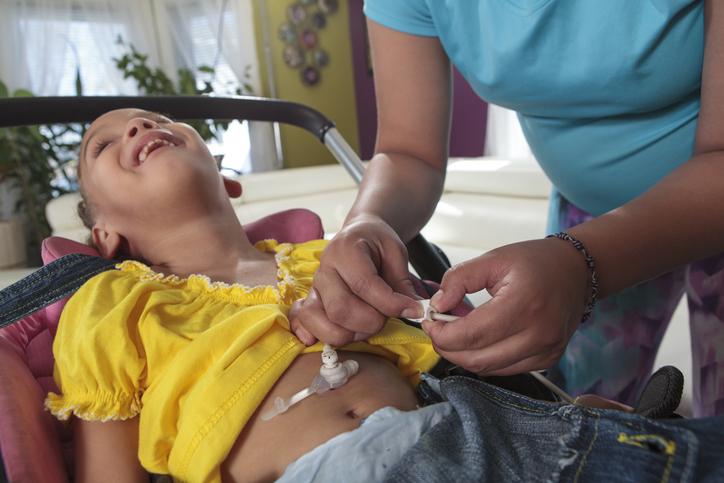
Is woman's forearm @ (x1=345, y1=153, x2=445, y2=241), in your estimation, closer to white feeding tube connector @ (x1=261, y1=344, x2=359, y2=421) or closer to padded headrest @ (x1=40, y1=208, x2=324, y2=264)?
white feeding tube connector @ (x1=261, y1=344, x2=359, y2=421)

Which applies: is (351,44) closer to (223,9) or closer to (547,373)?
(223,9)

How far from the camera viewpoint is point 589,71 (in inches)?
29.9

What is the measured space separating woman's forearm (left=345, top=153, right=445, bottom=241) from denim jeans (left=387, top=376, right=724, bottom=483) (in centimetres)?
22

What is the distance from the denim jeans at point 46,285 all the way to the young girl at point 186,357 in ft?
0.08

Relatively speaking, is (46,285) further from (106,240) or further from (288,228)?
(288,228)

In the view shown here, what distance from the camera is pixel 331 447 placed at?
0.69 meters

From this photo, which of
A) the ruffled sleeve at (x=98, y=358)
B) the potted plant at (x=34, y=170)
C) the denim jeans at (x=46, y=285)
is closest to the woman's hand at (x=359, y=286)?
the ruffled sleeve at (x=98, y=358)

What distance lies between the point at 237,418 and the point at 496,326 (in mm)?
382

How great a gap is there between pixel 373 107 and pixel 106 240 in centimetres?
508

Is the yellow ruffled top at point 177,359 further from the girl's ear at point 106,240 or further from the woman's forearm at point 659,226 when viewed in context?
the woman's forearm at point 659,226

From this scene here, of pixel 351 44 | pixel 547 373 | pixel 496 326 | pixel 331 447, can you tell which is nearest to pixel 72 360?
pixel 331 447

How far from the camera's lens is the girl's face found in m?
1.02

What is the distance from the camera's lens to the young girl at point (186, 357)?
30.0 inches

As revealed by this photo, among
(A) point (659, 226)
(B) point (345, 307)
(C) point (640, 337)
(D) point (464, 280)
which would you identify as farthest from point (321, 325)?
(C) point (640, 337)
